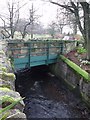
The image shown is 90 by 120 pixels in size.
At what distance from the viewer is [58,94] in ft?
38.7

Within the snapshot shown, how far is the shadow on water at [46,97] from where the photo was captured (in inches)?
356

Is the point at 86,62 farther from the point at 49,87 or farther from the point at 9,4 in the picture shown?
the point at 9,4

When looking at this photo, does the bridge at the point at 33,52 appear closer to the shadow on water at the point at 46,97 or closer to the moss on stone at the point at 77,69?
the moss on stone at the point at 77,69

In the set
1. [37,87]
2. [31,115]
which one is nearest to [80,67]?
[37,87]

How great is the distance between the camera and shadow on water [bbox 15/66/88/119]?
9.05 meters

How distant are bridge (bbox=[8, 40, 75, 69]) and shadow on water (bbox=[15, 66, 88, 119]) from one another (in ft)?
4.65

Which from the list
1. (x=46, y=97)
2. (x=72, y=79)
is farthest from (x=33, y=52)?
(x=46, y=97)

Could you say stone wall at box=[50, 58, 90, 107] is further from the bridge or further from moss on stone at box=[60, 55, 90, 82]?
the bridge

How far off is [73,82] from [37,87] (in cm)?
243

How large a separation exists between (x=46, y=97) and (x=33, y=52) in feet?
12.3

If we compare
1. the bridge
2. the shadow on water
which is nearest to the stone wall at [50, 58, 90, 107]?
the shadow on water

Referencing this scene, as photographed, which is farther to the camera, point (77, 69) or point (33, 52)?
point (33, 52)

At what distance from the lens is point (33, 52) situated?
1363 cm

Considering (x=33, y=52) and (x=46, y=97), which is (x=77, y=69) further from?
(x=33, y=52)
